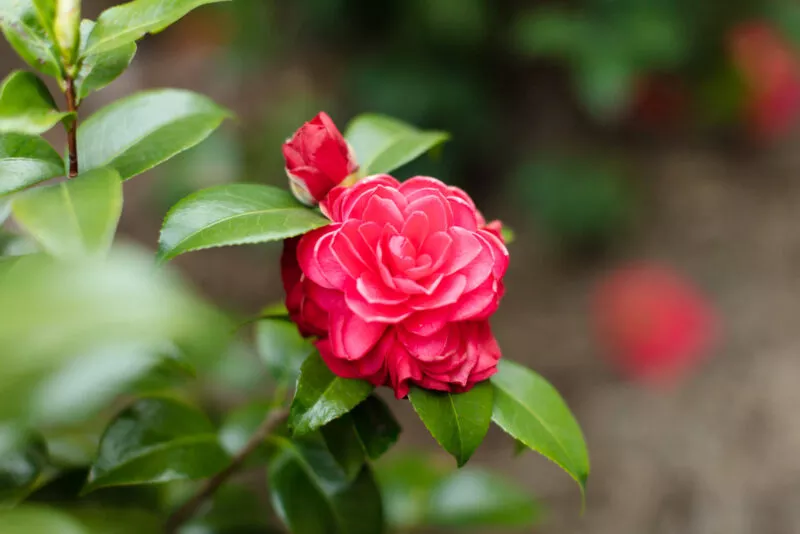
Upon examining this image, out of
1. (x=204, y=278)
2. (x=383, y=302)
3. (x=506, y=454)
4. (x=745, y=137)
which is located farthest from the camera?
(x=745, y=137)

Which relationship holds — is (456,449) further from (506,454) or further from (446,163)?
(446,163)

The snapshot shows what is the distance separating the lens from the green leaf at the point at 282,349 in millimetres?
859

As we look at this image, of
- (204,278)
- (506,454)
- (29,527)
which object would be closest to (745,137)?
(506,454)

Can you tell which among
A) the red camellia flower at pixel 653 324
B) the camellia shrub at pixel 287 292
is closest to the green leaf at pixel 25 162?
the camellia shrub at pixel 287 292

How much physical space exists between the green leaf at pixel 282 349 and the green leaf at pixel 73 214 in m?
0.35

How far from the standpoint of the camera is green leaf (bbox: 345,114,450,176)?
75 centimetres

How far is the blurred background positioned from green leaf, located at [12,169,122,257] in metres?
1.57

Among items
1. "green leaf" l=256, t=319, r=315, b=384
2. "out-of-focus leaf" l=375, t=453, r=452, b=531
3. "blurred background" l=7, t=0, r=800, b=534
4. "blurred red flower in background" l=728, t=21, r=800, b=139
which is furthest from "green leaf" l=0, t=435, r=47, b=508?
"blurred red flower in background" l=728, t=21, r=800, b=139

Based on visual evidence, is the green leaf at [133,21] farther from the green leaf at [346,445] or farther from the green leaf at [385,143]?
the green leaf at [346,445]

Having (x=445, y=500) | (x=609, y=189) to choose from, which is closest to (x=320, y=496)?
(x=445, y=500)

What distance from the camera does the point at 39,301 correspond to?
326mm

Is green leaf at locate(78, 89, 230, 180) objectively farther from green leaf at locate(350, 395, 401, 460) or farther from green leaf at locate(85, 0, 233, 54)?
green leaf at locate(350, 395, 401, 460)

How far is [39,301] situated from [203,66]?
9.01 ft

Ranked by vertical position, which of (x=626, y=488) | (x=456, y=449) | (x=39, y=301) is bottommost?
(x=626, y=488)
